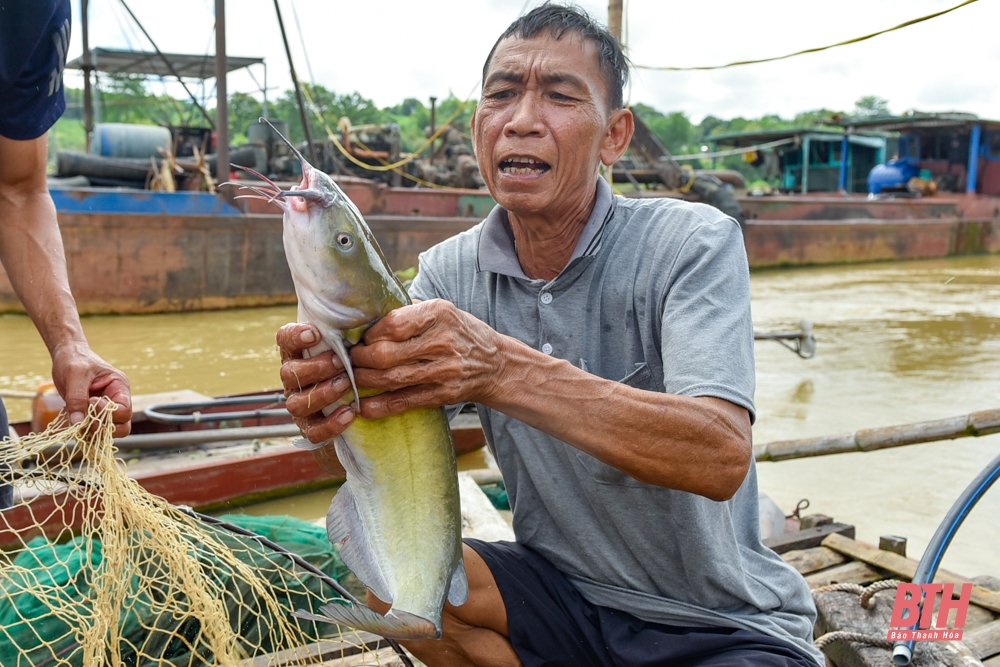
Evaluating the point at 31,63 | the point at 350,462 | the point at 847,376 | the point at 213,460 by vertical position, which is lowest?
the point at 847,376

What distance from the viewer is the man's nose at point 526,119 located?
2.27m

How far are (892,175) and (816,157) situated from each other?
9.50 ft

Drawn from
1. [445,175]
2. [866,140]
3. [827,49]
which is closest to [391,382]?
[827,49]

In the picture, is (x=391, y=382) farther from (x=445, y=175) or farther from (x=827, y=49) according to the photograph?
(x=445, y=175)

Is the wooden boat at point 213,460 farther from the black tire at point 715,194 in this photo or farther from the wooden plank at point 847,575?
the black tire at point 715,194

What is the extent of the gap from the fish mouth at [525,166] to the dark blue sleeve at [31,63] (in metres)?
1.62

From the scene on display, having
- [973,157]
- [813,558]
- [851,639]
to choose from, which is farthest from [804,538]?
[973,157]

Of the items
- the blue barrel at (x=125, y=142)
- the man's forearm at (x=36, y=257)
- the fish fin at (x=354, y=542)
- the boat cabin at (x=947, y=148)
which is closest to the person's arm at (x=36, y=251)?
the man's forearm at (x=36, y=257)

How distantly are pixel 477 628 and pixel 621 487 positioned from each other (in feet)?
2.06

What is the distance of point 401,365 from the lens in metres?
1.73

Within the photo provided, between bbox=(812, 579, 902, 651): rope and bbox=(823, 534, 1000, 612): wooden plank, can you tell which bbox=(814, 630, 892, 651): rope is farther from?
bbox=(823, 534, 1000, 612): wooden plank

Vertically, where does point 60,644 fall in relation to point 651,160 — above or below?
below

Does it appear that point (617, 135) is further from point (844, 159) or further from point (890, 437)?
point (844, 159)

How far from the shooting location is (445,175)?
20.3 m
